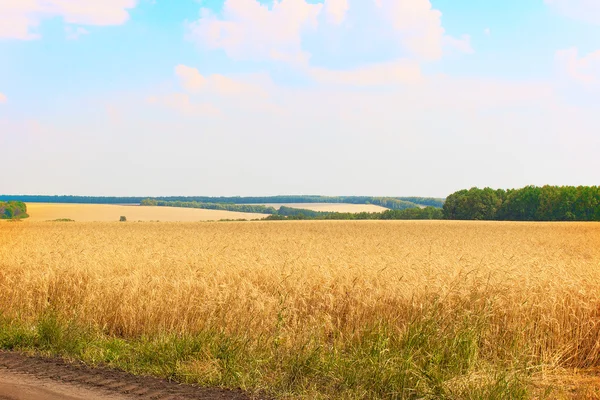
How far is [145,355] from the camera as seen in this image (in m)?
8.05

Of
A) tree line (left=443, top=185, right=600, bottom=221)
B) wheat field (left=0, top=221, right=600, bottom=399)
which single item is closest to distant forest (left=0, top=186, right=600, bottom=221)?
tree line (left=443, top=185, right=600, bottom=221)

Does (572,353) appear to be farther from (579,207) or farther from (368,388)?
(579,207)

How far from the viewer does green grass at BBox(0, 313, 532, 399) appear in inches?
263

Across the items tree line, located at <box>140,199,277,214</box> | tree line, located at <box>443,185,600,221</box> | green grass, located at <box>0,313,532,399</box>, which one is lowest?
green grass, located at <box>0,313,532,399</box>

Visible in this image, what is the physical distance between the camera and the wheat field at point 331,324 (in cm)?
706

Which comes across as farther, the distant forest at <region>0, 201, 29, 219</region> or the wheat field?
the distant forest at <region>0, 201, 29, 219</region>

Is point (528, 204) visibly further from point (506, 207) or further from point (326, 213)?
point (326, 213)

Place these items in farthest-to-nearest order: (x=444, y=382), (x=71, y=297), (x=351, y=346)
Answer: (x=71, y=297) < (x=351, y=346) < (x=444, y=382)

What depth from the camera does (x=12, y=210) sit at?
84375 mm

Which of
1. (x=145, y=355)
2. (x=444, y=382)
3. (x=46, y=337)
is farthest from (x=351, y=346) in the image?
(x=46, y=337)

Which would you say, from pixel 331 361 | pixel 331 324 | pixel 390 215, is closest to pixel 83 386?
pixel 331 361

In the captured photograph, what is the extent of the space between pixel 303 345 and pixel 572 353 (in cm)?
502

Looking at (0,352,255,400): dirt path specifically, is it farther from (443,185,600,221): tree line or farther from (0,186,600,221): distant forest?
(443,185,600,221): tree line

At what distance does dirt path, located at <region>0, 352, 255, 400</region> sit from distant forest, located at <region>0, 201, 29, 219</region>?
8331 cm
